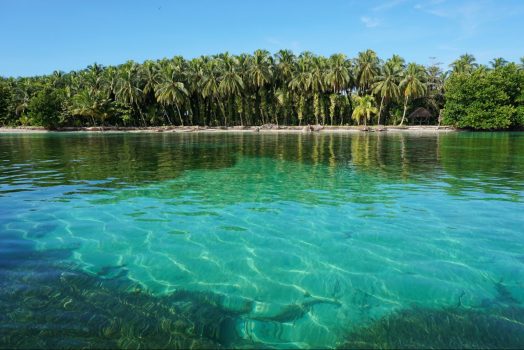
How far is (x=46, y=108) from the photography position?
7094 cm

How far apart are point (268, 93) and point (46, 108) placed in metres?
43.9

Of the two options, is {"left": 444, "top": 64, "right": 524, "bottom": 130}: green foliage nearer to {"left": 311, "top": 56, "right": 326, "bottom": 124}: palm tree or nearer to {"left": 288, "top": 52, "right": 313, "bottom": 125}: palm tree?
{"left": 311, "top": 56, "right": 326, "bottom": 124}: palm tree

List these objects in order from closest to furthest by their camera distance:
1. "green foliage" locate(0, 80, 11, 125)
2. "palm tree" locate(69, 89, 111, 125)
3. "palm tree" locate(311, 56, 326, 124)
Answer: "palm tree" locate(311, 56, 326, 124), "palm tree" locate(69, 89, 111, 125), "green foliage" locate(0, 80, 11, 125)

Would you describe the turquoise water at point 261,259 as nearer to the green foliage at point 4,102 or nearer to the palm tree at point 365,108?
the palm tree at point 365,108

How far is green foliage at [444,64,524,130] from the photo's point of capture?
5953 cm

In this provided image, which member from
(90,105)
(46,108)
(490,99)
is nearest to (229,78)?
(90,105)

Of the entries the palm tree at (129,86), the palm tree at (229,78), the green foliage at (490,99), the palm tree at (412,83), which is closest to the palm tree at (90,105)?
the palm tree at (129,86)

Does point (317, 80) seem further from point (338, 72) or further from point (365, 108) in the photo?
point (365, 108)

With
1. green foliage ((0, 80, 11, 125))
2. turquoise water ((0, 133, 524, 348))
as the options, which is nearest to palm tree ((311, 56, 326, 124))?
turquoise water ((0, 133, 524, 348))

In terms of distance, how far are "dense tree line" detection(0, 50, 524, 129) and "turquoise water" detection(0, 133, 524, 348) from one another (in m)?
57.3

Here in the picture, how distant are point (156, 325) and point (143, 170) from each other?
47.2 ft

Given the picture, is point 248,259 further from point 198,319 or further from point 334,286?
point 198,319

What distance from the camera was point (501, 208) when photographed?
9.81 metres

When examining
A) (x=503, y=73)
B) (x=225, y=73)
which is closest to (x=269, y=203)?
(x=225, y=73)
